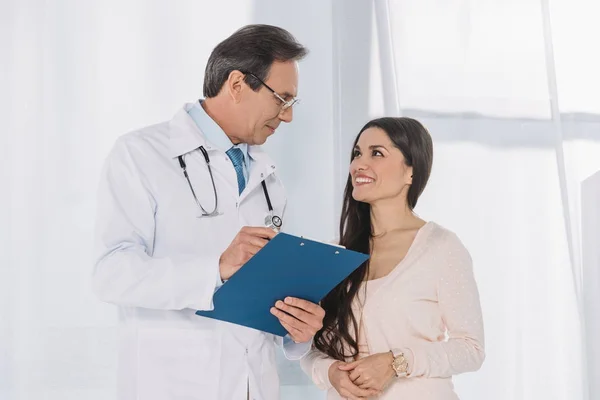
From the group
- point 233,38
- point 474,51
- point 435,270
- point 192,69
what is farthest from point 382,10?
point 435,270

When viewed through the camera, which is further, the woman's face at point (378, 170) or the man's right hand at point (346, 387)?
the woman's face at point (378, 170)

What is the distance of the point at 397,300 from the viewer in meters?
1.89

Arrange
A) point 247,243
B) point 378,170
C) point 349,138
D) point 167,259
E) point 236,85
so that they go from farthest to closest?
point 349,138
point 378,170
point 236,85
point 167,259
point 247,243

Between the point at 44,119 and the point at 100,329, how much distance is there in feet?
2.19

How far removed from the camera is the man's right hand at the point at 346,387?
1.82m

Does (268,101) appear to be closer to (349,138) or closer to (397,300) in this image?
(397,300)

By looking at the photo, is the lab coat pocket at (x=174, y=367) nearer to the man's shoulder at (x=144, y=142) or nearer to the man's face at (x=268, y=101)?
the man's shoulder at (x=144, y=142)

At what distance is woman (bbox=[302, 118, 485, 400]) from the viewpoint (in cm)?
183

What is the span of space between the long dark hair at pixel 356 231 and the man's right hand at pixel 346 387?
0.07 metres

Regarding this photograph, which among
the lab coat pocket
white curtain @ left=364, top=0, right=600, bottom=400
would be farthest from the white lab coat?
white curtain @ left=364, top=0, right=600, bottom=400

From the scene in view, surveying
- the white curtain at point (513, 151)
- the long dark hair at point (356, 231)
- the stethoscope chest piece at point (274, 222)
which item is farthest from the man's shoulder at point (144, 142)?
the white curtain at point (513, 151)

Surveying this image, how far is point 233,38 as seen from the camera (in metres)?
1.92

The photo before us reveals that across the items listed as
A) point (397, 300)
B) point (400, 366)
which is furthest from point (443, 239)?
point (400, 366)

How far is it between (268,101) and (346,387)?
70 centimetres
